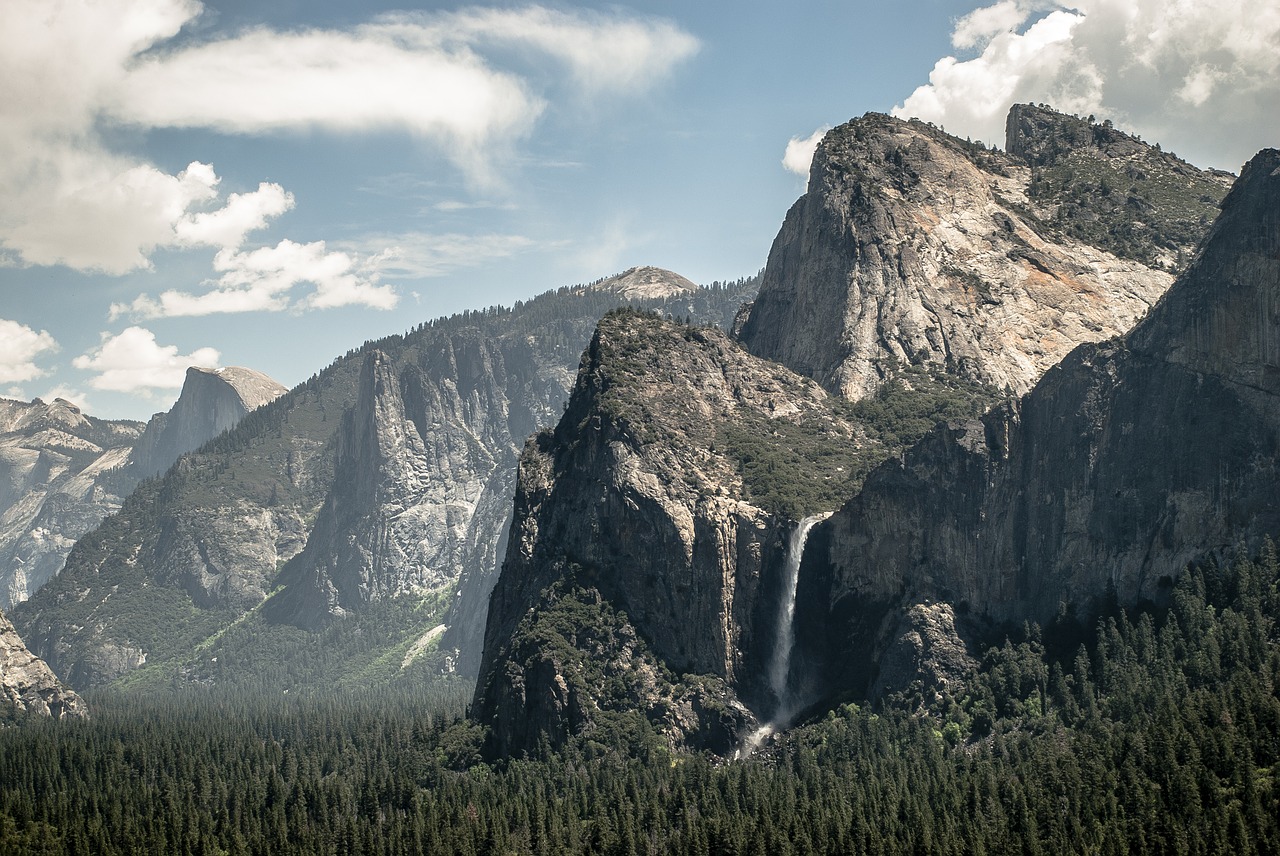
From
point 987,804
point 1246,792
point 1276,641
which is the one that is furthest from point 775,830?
point 1276,641

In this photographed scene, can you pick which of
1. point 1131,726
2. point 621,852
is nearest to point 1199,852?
point 1131,726

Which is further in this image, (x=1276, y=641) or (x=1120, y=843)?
(x=1276, y=641)

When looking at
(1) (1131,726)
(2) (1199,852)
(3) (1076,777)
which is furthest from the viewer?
(1) (1131,726)

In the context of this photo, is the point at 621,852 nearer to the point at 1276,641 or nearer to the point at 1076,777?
the point at 1076,777

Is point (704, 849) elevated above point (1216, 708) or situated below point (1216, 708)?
below

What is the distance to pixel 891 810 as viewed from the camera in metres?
190

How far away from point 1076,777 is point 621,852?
5579cm

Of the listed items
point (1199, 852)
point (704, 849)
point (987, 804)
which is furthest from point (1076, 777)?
point (704, 849)

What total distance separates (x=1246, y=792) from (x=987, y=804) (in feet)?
98.0

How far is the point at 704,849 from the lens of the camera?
7525 inches

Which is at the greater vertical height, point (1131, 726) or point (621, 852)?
point (1131, 726)

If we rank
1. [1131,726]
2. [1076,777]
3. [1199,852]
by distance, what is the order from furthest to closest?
1. [1131,726]
2. [1076,777]
3. [1199,852]

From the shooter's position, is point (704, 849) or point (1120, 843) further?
point (704, 849)

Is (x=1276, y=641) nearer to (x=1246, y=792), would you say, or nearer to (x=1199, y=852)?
(x=1246, y=792)
